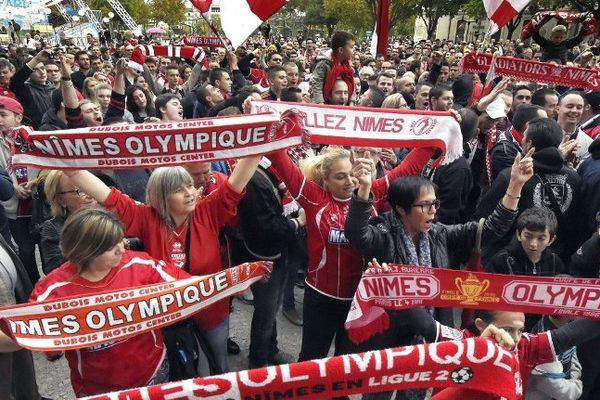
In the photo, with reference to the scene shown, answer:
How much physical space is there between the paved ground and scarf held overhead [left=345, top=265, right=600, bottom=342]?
6.29ft

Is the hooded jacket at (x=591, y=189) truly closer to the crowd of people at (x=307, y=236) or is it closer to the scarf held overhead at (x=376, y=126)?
the crowd of people at (x=307, y=236)

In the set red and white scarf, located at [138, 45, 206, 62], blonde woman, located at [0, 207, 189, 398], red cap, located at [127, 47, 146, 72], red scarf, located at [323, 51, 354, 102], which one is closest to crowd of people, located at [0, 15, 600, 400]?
blonde woman, located at [0, 207, 189, 398]

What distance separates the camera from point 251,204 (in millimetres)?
3049

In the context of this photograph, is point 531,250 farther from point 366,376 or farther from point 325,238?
point 366,376

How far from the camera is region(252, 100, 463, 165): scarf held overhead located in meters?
2.89

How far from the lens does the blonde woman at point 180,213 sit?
8.37ft

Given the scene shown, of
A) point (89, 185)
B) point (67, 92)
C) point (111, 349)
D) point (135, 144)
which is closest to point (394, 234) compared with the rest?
point (135, 144)

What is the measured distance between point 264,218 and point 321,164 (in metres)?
0.50

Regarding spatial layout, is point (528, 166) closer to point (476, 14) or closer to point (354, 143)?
point (354, 143)

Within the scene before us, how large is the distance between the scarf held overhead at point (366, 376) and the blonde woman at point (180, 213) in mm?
1323

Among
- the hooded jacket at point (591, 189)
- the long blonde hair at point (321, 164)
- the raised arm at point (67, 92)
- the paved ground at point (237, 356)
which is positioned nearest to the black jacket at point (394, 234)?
the long blonde hair at point (321, 164)

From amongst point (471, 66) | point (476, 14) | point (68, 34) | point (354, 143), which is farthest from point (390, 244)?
point (476, 14)

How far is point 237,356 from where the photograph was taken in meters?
3.89

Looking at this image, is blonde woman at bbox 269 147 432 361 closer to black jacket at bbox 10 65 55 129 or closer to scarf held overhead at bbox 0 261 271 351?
scarf held overhead at bbox 0 261 271 351
